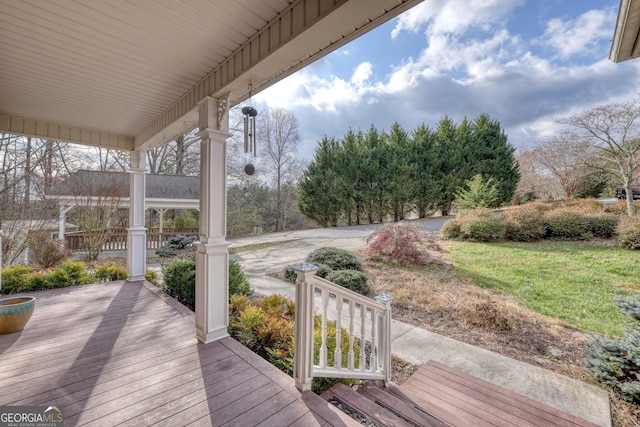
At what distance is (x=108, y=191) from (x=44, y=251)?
236cm

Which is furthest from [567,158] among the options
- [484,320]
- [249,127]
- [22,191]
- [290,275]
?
[22,191]

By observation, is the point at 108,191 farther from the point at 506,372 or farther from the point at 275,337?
the point at 506,372

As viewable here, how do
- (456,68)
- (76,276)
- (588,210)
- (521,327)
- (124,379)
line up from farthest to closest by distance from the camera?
1. (456,68)
2. (588,210)
3. (76,276)
4. (521,327)
5. (124,379)

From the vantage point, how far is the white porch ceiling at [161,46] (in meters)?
1.64

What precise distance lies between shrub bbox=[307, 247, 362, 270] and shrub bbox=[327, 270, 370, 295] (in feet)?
2.43

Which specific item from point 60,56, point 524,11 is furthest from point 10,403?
point 524,11

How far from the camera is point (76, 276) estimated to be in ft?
15.2

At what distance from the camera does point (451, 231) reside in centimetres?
863

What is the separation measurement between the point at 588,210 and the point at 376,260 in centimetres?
729

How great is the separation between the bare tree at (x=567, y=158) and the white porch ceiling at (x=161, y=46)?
1283cm

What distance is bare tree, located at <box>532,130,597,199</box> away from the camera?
34.5ft

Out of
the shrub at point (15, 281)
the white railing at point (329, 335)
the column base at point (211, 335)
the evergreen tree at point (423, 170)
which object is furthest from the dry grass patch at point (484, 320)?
the evergreen tree at point (423, 170)

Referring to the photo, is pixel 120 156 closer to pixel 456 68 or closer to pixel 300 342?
pixel 300 342

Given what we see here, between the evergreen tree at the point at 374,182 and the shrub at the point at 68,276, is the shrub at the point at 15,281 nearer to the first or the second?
the shrub at the point at 68,276
